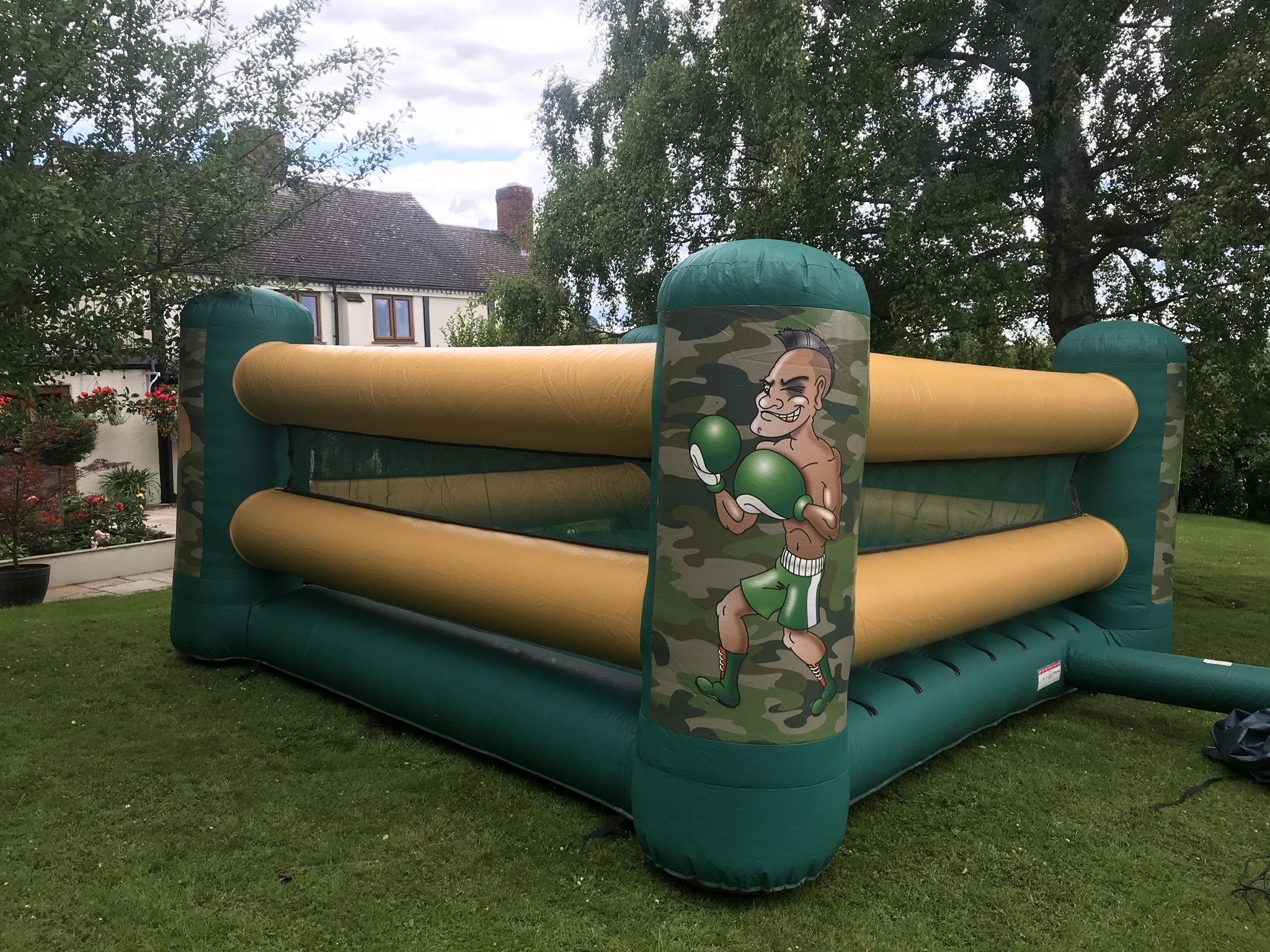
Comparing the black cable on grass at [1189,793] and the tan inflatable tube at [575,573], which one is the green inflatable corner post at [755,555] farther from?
the black cable on grass at [1189,793]

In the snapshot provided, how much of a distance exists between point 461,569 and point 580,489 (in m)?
0.61

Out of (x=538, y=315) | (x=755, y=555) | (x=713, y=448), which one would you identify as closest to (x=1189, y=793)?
(x=755, y=555)

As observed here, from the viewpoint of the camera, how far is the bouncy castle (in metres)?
2.89

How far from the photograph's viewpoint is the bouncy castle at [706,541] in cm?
289

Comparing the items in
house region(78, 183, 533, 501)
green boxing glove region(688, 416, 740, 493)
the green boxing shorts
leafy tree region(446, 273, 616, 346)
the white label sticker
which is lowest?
the white label sticker

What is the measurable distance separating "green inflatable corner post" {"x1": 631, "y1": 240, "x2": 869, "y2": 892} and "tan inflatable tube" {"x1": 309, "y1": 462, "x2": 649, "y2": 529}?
616 mm

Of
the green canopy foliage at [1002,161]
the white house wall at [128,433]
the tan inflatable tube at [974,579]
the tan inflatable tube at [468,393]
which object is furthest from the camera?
the white house wall at [128,433]

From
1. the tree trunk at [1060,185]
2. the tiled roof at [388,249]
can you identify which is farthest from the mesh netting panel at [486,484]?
the tiled roof at [388,249]

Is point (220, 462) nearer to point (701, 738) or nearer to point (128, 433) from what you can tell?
point (701, 738)

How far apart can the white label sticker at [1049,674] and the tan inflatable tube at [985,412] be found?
1100 mm

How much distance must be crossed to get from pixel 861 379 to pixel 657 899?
185 centimetres

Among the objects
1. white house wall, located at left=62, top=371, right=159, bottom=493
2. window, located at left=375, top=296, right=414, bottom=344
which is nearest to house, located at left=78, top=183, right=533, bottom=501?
window, located at left=375, top=296, right=414, bottom=344

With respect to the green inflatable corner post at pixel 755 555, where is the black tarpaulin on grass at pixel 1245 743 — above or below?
below

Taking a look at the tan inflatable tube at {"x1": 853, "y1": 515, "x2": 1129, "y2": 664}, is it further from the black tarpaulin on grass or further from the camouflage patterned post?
the black tarpaulin on grass
